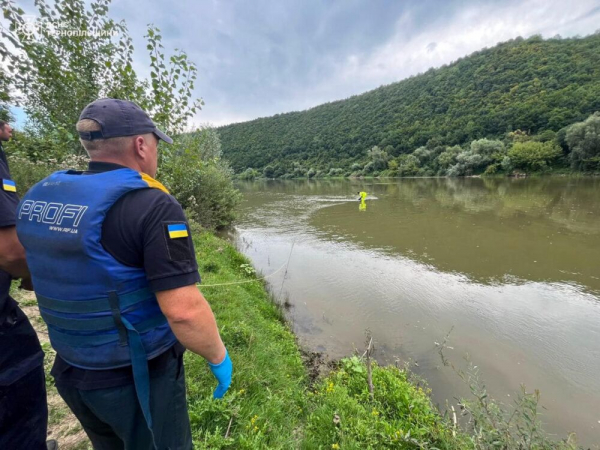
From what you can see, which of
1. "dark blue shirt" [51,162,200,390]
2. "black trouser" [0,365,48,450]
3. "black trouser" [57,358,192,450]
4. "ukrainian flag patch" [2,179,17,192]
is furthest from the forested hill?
A: "black trouser" [0,365,48,450]

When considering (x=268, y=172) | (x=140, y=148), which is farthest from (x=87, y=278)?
(x=268, y=172)

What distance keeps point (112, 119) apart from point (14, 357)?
1523 mm

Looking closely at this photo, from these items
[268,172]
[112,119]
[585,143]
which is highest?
[112,119]

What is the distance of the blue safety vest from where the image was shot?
1.19 m

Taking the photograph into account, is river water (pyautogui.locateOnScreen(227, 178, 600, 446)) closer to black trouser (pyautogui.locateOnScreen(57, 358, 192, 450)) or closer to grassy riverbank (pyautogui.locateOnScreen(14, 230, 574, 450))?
grassy riverbank (pyautogui.locateOnScreen(14, 230, 574, 450))

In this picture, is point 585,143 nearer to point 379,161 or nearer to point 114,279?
point 379,161

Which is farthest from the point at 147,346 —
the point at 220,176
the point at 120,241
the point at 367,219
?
the point at 367,219

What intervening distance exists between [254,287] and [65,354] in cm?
579

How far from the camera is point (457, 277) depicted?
838cm

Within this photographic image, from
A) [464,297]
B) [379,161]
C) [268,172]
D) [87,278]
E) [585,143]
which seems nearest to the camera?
[87,278]

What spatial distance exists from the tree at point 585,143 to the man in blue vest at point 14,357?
51.2 metres

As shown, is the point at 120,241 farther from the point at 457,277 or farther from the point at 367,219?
the point at 367,219

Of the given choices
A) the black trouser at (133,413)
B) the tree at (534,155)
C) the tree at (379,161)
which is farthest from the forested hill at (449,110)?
the black trouser at (133,413)

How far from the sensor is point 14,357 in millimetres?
1653
